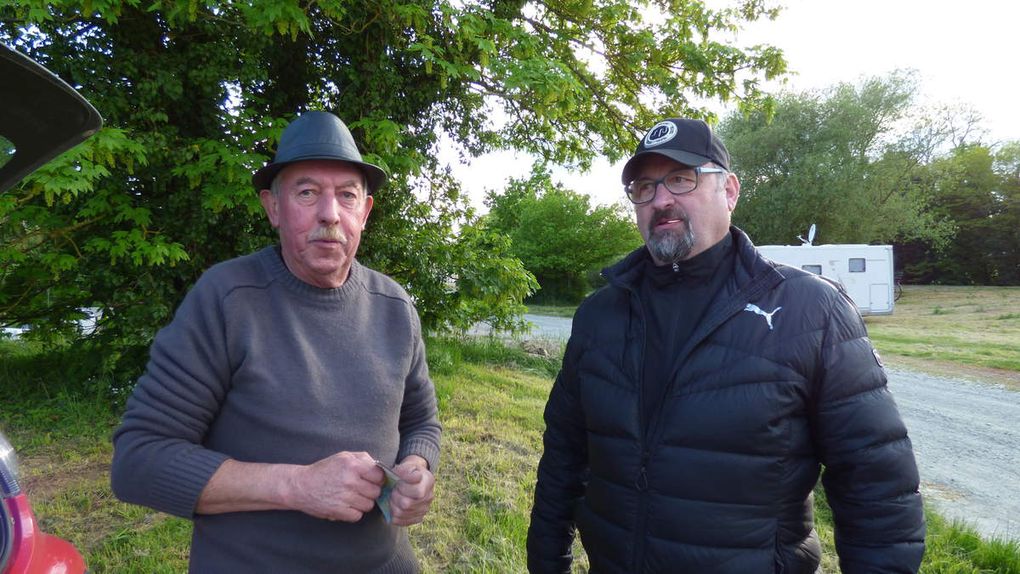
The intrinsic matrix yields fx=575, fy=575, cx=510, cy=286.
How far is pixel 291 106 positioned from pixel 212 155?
1726mm

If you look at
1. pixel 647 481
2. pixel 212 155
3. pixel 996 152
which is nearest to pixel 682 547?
pixel 647 481

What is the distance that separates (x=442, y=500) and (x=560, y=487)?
2312 mm

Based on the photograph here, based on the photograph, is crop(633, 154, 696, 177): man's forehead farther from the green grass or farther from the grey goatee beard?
the green grass

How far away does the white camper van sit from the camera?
19422 mm

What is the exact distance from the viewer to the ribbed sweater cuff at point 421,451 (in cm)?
201

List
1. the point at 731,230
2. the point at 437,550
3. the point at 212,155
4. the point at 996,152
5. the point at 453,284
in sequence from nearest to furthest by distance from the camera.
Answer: the point at 731,230
the point at 437,550
the point at 212,155
the point at 453,284
the point at 996,152

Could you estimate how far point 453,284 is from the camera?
7469mm

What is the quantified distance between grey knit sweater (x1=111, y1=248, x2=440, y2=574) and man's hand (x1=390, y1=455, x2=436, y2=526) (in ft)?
0.54

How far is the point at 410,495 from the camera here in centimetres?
172

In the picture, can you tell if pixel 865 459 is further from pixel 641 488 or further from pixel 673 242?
pixel 673 242

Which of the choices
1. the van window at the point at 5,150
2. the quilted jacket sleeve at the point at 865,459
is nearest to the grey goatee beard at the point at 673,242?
the quilted jacket sleeve at the point at 865,459

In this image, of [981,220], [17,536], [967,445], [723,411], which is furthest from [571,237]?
[981,220]

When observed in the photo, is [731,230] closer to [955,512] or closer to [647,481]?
[647,481]

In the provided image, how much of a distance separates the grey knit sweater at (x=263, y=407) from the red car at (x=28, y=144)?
219mm
